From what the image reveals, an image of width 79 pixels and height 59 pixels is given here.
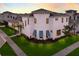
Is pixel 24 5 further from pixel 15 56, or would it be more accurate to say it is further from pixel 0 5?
pixel 15 56

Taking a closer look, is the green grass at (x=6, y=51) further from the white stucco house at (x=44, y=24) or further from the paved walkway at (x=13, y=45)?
the white stucco house at (x=44, y=24)

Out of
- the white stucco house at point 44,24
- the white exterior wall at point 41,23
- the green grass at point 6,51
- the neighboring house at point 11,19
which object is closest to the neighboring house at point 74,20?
the white stucco house at point 44,24

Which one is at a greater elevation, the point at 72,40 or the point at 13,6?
the point at 13,6

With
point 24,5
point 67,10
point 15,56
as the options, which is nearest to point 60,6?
point 67,10

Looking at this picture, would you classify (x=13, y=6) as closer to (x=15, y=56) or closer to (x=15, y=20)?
(x=15, y=20)

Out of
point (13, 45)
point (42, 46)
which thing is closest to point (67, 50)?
point (42, 46)

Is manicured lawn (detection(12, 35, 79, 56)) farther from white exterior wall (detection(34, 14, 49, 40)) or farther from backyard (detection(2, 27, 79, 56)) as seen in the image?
white exterior wall (detection(34, 14, 49, 40))
